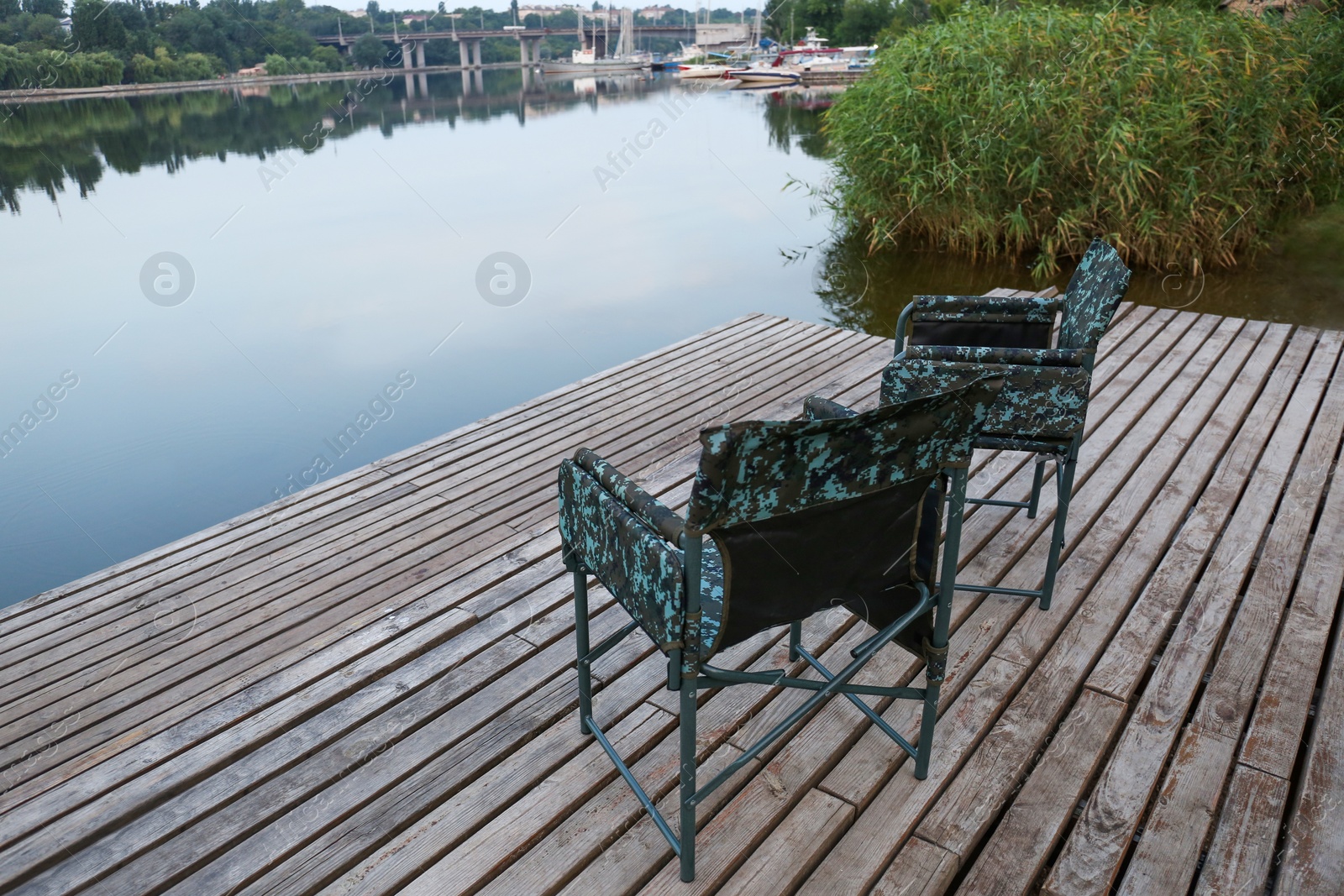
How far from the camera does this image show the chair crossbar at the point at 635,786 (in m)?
1.48

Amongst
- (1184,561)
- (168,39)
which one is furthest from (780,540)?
(168,39)

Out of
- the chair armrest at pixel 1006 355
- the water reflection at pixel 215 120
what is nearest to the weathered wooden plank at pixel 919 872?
the chair armrest at pixel 1006 355

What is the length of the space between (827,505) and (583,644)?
62cm

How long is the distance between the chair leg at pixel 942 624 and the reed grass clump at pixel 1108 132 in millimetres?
5787

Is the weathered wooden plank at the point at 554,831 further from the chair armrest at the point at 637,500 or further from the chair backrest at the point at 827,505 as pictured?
the chair armrest at the point at 637,500

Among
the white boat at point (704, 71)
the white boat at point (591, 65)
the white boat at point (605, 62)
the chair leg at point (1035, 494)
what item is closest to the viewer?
the chair leg at point (1035, 494)

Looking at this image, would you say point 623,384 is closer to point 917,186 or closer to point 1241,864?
point 1241,864

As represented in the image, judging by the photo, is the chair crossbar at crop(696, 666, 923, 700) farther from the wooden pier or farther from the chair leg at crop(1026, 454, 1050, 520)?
the chair leg at crop(1026, 454, 1050, 520)

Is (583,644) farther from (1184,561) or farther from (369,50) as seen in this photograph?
(369,50)

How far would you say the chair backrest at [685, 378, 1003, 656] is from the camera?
1.11 m

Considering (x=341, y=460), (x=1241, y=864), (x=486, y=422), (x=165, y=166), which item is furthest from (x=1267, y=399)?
(x=165, y=166)

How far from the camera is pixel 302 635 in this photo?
2381 millimetres

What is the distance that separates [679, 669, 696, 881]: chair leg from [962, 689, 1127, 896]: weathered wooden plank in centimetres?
45

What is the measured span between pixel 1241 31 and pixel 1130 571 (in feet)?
21.0
